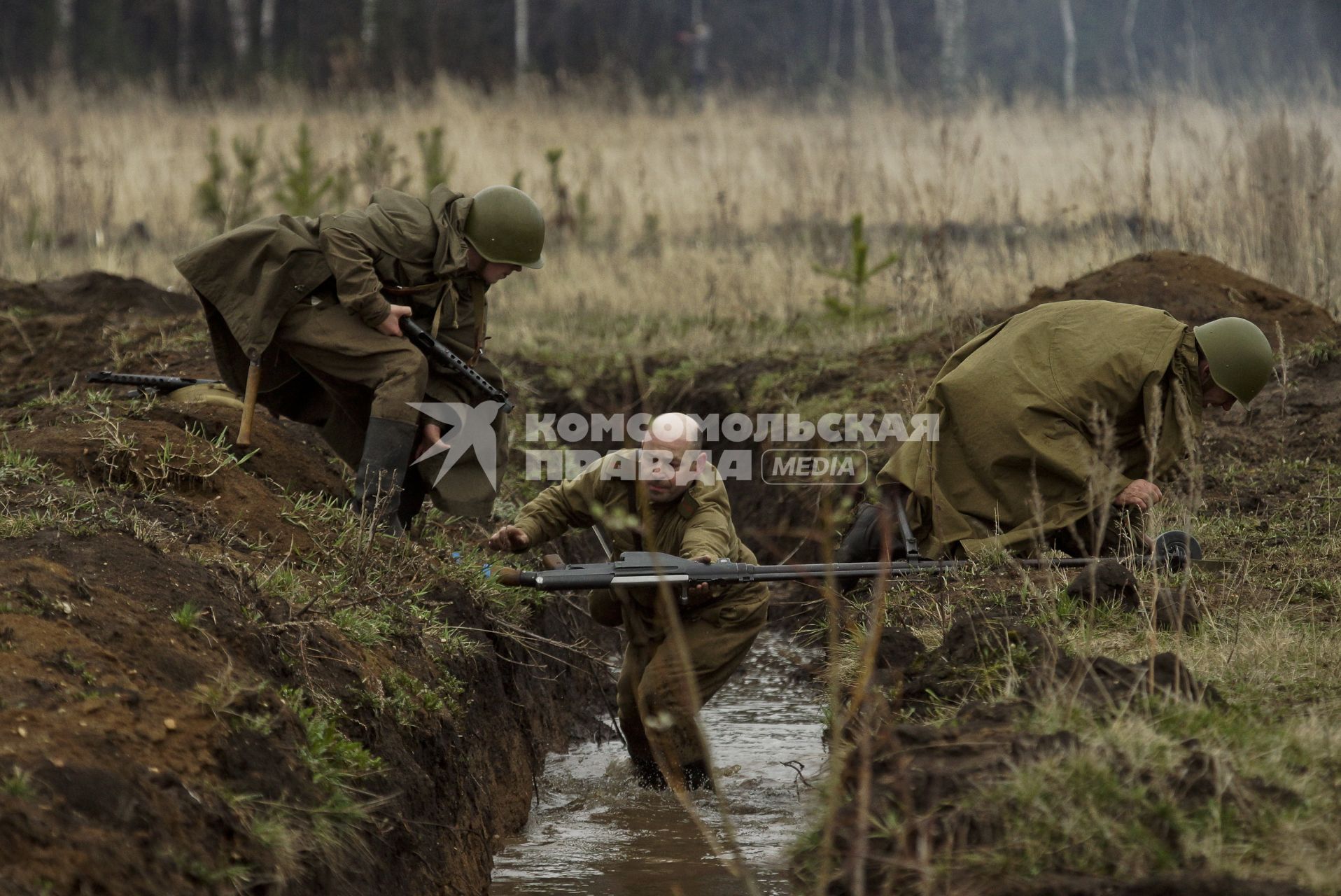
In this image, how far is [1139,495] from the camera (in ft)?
19.9

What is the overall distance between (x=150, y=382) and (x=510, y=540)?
2345 millimetres

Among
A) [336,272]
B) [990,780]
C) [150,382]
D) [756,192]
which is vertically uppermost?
[756,192]

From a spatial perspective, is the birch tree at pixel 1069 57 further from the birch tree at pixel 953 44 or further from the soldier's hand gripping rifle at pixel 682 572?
the soldier's hand gripping rifle at pixel 682 572

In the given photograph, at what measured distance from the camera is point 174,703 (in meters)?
3.82

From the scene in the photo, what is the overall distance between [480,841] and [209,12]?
99.0 feet

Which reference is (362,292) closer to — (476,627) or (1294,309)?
(476,627)

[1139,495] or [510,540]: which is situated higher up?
[1139,495]

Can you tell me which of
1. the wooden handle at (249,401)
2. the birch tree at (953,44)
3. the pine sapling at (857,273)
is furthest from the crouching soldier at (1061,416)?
the birch tree at (953,44)

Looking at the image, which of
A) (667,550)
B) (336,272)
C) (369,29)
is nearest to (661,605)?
(667,550)

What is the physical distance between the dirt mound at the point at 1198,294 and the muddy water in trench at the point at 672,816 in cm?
345

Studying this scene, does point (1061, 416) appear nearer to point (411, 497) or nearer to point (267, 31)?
point (411, 497)

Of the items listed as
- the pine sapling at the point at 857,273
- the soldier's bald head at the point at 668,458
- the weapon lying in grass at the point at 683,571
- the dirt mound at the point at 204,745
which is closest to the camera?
the dirt mound at the point at 204,745

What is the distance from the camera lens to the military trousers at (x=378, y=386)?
6.21 metres

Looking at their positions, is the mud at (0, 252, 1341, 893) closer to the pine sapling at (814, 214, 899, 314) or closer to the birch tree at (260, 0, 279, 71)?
the pine sapling at (814, 214, 899, 314)
